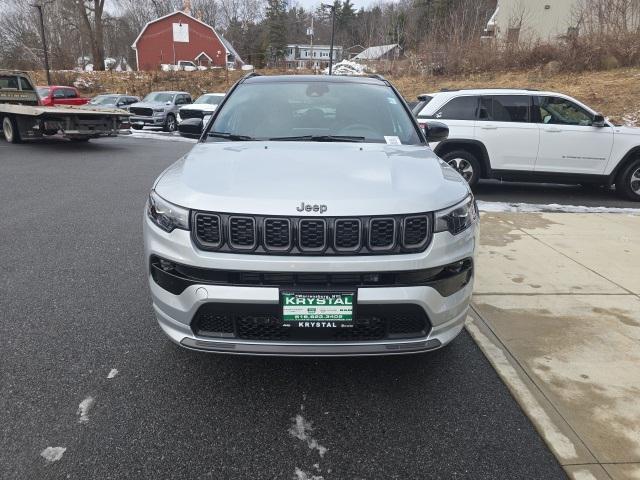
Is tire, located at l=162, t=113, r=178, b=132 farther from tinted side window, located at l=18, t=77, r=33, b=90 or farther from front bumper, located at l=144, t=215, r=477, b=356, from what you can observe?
→ front bumper, located at l=144, t=215, r=477, b=356

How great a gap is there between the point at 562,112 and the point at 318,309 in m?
7.70

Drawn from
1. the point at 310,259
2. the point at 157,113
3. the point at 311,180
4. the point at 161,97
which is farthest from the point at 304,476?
the point at 161,97

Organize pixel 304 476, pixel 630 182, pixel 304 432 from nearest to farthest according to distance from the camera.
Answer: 1. pixel 304 476
2. pixel 304 432
3. pixel 630 182

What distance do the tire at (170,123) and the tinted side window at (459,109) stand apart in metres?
14.9

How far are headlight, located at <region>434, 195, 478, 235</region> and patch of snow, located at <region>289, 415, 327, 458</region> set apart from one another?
1211 millimetres

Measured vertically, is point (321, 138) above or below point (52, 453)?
above

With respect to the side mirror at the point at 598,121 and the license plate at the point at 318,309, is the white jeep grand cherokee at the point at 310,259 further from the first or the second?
the side mirror at the point at 598,121

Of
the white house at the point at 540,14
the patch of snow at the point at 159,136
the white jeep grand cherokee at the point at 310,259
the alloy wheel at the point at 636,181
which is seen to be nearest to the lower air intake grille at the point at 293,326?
the white jeep grand cherokee at the point at 310,259

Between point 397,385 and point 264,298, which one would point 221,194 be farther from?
point 397,385

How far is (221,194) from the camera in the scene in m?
2.39

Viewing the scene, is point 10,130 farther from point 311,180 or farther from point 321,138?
point 311,180

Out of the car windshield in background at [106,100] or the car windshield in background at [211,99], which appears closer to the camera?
the car windshield in background at [211,99]

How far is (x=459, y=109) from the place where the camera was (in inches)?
330

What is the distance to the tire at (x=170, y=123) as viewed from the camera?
2036 cm
